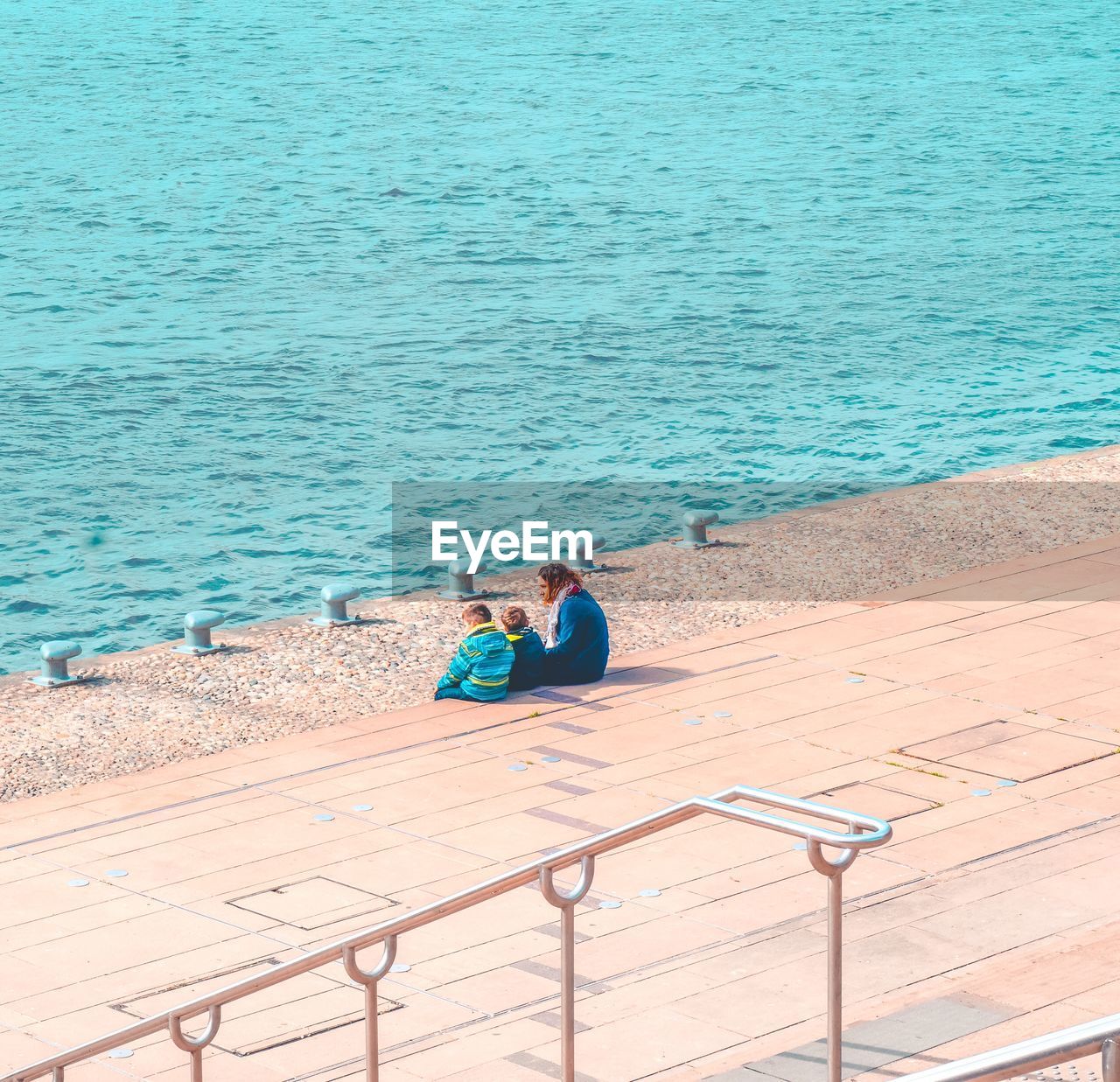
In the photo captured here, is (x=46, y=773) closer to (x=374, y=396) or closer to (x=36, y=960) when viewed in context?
(x=36, y=960)

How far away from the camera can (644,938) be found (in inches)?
287

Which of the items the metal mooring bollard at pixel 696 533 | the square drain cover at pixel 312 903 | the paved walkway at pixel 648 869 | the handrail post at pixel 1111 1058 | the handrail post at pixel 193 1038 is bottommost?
the square drain cover at pixel 312 903

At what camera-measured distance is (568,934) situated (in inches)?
197

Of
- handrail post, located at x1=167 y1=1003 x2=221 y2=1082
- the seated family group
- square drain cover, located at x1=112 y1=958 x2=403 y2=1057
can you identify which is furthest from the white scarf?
handrail post, located at x1=167 y1=1003 x2=221 y2=1082

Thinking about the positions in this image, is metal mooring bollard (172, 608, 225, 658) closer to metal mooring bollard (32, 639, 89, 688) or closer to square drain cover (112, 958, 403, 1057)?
metal mooring bollard (32, 639, 89, 688)

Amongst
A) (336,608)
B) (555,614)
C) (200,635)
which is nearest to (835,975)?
(555,614)

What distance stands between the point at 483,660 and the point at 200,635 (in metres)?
2.47

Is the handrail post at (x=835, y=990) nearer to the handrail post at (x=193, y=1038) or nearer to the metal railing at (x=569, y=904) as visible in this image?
the metal railing at (x=569, y=904)

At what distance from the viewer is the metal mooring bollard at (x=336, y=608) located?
41.6 ft

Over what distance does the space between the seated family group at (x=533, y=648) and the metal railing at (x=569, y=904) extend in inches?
221

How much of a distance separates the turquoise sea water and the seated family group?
8818mm

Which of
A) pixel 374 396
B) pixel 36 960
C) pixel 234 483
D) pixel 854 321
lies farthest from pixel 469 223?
pixel 36 960

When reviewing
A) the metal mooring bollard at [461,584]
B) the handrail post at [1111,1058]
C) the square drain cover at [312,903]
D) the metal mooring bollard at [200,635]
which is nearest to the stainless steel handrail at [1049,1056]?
A: the handrail post at [1111,1058]

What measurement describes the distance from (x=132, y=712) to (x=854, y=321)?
1045 inches
